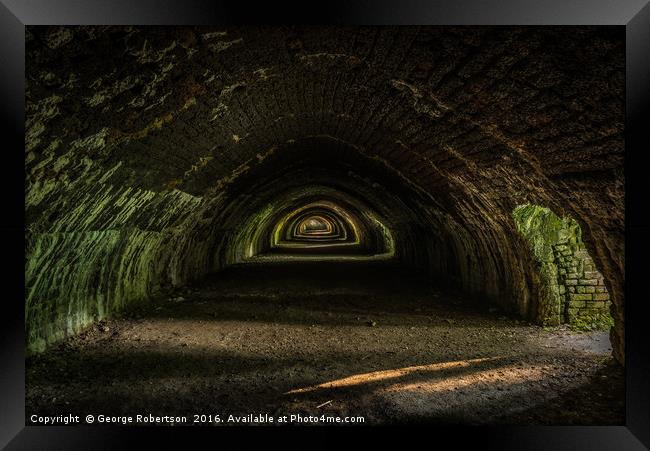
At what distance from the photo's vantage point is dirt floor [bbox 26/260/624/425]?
3.52 meters

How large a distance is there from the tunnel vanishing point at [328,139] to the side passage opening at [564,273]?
0.03 m

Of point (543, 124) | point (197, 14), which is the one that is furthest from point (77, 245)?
point (543, 124)

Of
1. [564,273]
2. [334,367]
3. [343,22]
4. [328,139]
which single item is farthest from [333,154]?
[343,22]

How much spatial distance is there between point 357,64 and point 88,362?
432 cm

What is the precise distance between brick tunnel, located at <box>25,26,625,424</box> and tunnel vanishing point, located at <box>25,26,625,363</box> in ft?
0.08

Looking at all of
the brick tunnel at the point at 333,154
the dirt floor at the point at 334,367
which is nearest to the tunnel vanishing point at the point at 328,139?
the brick tunnel at the point at 333,154

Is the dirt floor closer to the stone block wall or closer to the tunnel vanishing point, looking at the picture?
the stone block wall

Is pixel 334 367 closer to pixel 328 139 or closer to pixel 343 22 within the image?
pixel 343 22

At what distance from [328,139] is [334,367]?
4210mm

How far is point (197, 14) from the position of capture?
2691 mm

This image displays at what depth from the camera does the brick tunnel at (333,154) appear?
318cm

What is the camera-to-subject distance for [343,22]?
2705 millimetres

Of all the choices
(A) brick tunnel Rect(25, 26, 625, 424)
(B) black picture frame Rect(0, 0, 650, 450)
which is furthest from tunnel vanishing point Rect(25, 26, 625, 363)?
(B) black picture frame Rect(0, 0, 650, 450)

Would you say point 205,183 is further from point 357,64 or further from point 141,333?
point 357,64
